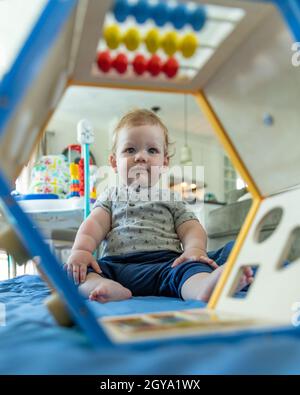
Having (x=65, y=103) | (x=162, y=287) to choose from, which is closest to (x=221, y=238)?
(x=162, y=287)

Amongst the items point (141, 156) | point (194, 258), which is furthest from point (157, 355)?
point (141, 156)

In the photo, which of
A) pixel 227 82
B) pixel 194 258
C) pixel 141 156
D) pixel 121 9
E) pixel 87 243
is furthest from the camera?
pixel 141 156

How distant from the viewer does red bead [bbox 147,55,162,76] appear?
0.53 meters

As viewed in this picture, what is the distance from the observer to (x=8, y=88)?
29 cm

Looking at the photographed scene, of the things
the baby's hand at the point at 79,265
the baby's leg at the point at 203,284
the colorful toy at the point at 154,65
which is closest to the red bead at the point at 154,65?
the colorful toy at the point at 154,65

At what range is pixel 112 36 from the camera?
0.49m

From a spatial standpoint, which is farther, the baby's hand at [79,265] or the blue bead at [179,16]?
the baby's hand at [79,265]

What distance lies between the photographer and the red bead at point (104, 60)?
0.52m

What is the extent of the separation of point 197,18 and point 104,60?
0.12m

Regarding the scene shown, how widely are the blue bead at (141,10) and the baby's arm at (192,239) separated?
1.48ft

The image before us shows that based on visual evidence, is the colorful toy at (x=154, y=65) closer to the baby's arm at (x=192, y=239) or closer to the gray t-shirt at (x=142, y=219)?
the baby's arm at (x=192, y=239)

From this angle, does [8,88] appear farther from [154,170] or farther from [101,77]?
[154,170]

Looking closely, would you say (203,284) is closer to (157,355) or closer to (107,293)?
(107,293)
